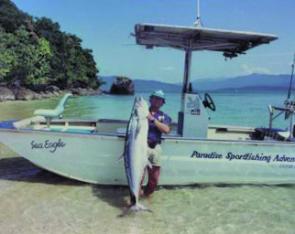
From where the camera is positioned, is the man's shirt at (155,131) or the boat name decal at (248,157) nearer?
the man's shirt at (155,131)

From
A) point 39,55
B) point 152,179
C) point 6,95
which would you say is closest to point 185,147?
point 152,179

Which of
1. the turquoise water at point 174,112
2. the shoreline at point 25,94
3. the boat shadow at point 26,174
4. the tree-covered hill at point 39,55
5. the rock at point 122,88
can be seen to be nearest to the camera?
the boat shadow at point 26,174

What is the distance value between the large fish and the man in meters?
0.37

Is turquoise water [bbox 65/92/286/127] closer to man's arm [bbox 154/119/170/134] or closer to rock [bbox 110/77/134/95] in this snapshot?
man's arm [bbox 154/119/170/134]

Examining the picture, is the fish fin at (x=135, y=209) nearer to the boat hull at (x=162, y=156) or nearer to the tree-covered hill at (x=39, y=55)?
the boat hull at (x=162, y=156)

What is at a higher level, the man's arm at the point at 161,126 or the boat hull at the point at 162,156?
the man's arm at the point at 161,126

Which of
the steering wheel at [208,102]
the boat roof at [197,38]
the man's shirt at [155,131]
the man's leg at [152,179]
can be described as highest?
the boat roof at [197,38]

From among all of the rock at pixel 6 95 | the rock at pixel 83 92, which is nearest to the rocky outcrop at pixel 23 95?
the rock at pixel 6 95

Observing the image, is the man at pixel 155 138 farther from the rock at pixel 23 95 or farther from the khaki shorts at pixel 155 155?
the rock at pixel 23 95

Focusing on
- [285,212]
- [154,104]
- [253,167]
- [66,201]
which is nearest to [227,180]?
[253,167]

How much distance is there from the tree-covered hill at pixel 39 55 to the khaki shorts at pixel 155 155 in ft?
158

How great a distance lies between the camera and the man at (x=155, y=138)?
24.1 ft

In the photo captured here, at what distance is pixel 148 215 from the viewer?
661 cm

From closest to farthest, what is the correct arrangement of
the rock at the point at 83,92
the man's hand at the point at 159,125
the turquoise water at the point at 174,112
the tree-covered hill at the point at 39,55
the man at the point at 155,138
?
the man's hand at the point at 159,125
the man at the point at 155,138
the turquoise water at the point at 174,112
the tree-covered hill at the point at 39,55
the rock at the point at 83,92
